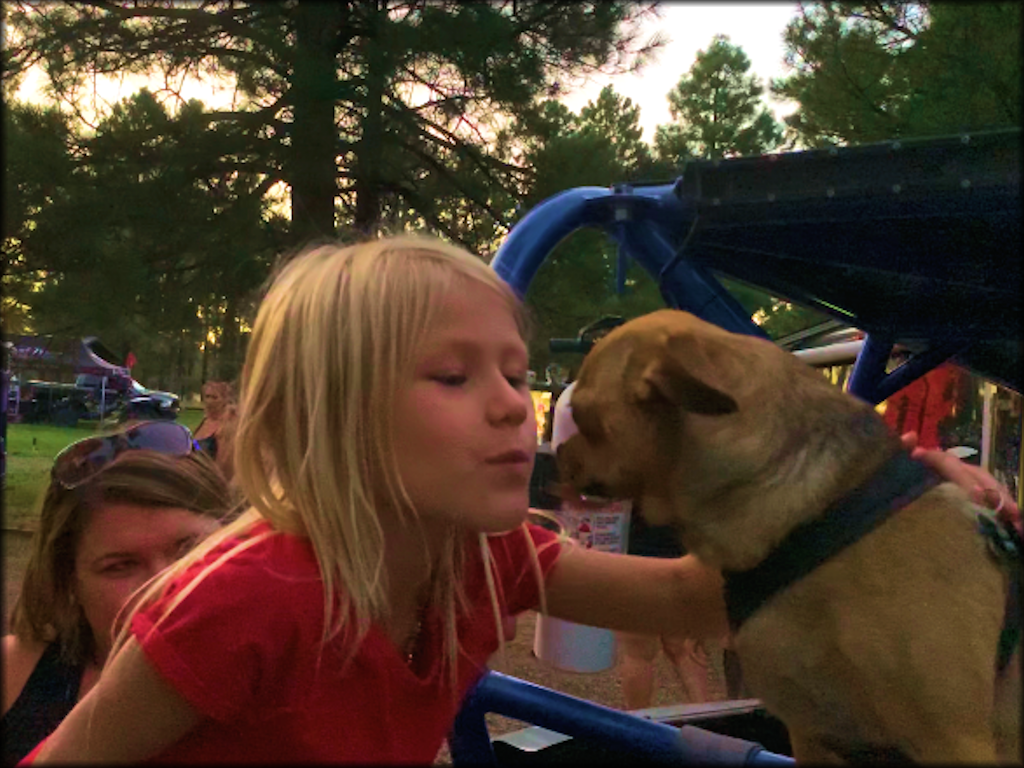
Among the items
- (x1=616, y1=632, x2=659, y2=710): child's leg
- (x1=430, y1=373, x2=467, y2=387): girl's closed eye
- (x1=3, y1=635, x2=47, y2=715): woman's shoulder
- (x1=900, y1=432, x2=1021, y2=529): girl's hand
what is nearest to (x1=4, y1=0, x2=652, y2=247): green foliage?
(x1=430, y1=373, x2=467, y2=387): girl's closed eye

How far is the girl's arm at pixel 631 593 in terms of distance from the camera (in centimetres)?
98

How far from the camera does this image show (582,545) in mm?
1160

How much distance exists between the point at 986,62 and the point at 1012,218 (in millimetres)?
163

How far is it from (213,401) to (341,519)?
1.09 feet

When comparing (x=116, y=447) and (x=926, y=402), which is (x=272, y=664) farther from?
(x=926, y=402)

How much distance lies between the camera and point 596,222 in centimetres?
103

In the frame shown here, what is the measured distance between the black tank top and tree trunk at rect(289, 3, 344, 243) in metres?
0.65

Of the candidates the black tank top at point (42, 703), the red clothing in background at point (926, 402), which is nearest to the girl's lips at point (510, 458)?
the red clothing in background at point (926, 402)

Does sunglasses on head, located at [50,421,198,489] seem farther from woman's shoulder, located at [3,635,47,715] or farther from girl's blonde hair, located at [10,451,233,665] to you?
woman's shoulder, located at [3,635,47,715]

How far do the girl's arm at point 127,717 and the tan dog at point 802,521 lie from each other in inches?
17.2

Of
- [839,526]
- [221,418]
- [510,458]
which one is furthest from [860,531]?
[221,418]

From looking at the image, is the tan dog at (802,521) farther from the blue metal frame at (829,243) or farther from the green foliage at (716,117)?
the green foliage at (716,117)

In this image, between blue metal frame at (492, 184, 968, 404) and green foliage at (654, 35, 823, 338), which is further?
blue metal frame at (492, 184, 968, 404)

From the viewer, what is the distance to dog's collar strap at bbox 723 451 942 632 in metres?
0.69
